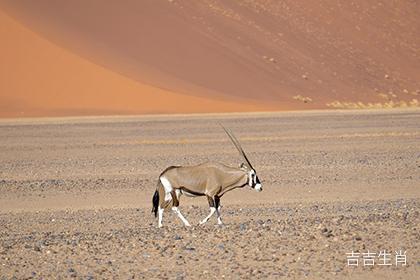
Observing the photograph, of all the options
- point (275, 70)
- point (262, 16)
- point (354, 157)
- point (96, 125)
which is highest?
point (262, 16)

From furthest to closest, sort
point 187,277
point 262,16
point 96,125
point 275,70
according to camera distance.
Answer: point 262,16
point 275,70
point 96,125
point 187,277

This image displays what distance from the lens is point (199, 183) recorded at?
33.7 ft

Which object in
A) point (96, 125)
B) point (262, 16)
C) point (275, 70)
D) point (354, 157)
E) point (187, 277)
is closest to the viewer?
point (187, 277)

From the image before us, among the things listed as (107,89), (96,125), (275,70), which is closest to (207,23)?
(275,70)

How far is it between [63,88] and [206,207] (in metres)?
27.4

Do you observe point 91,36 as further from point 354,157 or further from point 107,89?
point 354,157

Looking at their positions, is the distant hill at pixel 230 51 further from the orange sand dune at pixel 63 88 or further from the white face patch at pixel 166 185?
the white face patch at pixel 166 185

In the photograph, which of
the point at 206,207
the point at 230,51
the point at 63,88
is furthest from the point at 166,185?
the point at 230,51

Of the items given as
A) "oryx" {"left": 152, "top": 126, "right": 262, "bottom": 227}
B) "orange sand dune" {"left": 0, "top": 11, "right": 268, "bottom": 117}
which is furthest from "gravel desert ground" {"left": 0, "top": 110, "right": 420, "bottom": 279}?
"orange sand dune" {"left": 0, "top": 11, "right": 268, "bottom": 117}

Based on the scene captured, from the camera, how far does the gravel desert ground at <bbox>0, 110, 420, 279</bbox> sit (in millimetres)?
8320

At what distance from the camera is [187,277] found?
25.8ft

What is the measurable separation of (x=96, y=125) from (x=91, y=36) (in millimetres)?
13974

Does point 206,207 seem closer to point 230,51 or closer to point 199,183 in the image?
point 199,183

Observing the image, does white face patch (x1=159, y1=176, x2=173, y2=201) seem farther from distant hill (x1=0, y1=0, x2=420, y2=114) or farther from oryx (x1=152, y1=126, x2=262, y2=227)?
distant hill (x1=0, y1=0, x2=420, y2=114)
